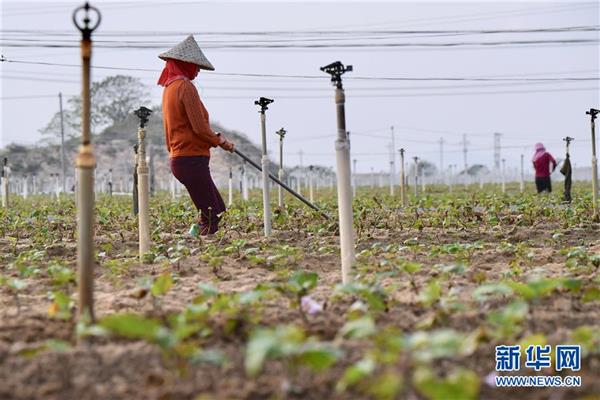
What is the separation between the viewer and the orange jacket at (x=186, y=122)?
6.90 meters

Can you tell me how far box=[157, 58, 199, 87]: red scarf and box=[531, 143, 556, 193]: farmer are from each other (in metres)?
12.9

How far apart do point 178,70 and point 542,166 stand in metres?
13.2

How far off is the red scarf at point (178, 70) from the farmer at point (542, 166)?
12855mm

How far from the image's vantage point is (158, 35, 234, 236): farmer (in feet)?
22.6

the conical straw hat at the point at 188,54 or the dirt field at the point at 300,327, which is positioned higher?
the conical straw hat at the point at 188,54

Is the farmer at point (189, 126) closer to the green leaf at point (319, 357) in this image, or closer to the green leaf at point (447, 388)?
the green leaf at point (319, 357)

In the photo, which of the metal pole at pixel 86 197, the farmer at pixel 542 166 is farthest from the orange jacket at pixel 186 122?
the farmer at pixel 542 166

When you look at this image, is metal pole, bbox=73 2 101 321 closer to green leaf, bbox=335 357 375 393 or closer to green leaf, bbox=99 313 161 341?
green leaf, bbox=99 313 161 341

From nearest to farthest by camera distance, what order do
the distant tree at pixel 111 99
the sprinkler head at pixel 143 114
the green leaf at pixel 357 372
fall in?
the green leaf at pixel 357 372, the sprinkler head at pixel 143 114, the distant tree at pixel 111 99

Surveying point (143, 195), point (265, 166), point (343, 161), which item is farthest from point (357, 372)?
point (265, 166)

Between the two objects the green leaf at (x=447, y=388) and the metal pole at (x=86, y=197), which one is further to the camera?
the metal pole at (x=86, y=197)

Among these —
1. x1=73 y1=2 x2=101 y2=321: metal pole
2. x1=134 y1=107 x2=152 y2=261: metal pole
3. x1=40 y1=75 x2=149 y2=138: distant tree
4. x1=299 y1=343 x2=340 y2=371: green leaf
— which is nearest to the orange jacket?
x1=134 y1=107 x2=152 y2=261: metal pole

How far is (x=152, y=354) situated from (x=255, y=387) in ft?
1.62

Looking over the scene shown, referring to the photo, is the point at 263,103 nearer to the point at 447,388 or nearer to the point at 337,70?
the point at 337,70
